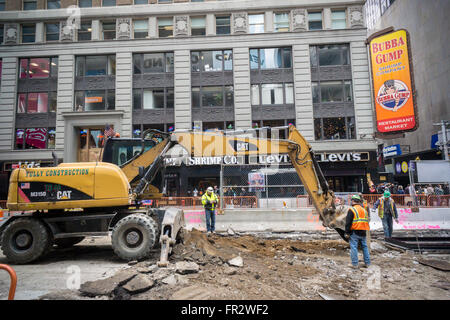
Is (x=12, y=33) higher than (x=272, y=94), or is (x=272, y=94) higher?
(x=12, y=33)

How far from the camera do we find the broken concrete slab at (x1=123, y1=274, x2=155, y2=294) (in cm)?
480

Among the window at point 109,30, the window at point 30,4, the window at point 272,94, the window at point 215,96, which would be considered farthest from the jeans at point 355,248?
the window at point 30,4

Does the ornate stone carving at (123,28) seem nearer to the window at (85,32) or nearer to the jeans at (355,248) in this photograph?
the window at (85,32)

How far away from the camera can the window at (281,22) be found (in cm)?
2422

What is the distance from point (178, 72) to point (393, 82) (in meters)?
17.8

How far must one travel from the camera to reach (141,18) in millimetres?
24375

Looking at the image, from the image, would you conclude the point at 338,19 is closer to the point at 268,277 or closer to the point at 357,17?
the point at 357,17

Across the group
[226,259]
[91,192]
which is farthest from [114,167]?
[226,259]

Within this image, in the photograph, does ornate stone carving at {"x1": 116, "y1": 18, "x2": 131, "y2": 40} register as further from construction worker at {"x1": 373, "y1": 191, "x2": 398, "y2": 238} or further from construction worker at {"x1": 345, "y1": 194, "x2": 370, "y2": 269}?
construction worker at {"x1": 345, "y1": 194, "x2": 370, "y2": 269}

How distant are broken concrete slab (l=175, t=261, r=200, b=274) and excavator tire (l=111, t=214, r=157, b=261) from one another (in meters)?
1.18

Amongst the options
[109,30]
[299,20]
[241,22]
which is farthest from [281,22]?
[109,30]

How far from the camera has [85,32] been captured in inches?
966

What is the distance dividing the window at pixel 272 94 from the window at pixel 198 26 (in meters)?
7.43

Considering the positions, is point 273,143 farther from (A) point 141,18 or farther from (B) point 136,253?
(A) point 141,18
